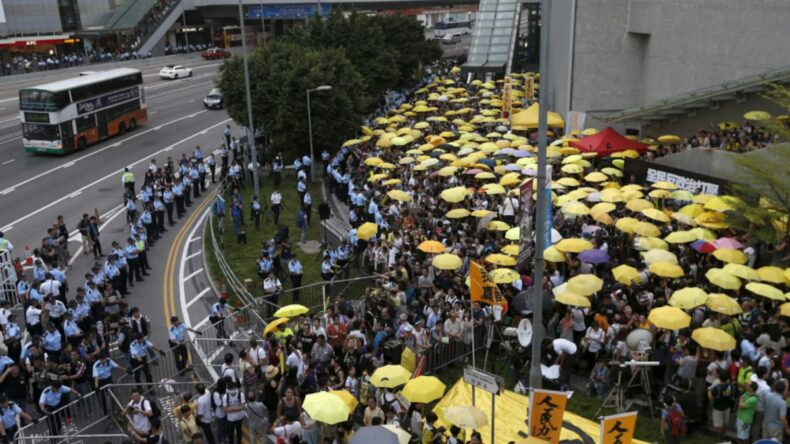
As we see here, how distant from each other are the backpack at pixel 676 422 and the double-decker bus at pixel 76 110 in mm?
32116

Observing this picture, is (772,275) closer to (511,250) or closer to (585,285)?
(585,285)

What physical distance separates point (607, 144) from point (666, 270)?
11.8m

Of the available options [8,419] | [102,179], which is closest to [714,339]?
[8,419]

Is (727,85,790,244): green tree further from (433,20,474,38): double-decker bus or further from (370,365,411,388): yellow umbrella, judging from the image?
(433,20,474,38): double-decker bus

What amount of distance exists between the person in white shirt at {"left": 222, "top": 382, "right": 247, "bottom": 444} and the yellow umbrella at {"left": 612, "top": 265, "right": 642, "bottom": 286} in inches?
326

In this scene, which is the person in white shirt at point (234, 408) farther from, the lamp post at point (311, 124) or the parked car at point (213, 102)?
the parked car at point (213, 102)

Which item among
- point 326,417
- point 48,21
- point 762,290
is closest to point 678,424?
point 762,290

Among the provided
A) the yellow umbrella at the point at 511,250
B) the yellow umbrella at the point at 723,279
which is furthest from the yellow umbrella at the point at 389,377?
the yellow umbrella at the point at 723,279

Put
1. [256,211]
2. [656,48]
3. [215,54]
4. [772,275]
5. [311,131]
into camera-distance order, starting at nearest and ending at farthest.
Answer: [772,275]
[256,211]
[656,48]
[311,131]
[215,54]

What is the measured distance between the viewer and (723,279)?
50.0 feet

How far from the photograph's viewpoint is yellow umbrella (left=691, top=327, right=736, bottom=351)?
1273 cm

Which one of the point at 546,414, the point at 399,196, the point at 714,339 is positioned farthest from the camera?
the point at 399,196

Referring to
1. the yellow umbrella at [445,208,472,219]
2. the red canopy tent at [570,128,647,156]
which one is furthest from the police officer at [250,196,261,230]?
the red canopy tent at [570,128,647,156]

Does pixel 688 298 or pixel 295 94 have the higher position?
pixel 295 94
